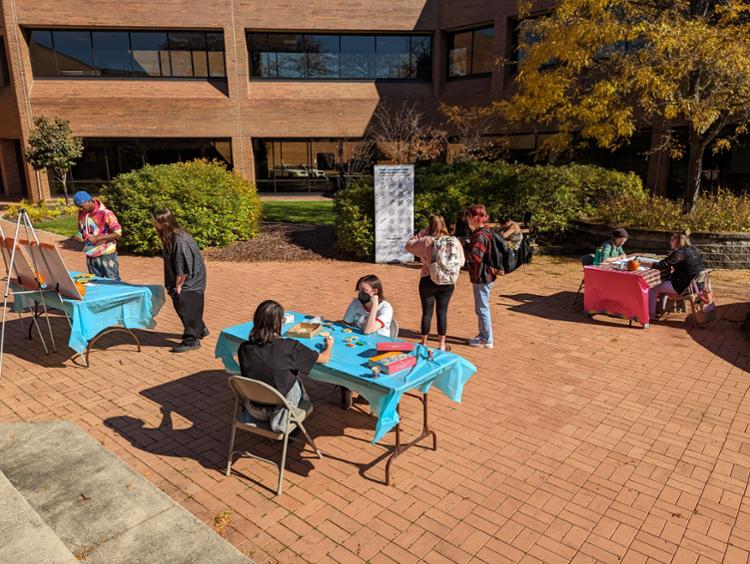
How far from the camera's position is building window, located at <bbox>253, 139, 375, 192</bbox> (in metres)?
27.1

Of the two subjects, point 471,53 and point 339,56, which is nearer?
point 471,53

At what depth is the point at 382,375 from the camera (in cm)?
436

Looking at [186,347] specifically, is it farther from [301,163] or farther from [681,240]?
[301,163]

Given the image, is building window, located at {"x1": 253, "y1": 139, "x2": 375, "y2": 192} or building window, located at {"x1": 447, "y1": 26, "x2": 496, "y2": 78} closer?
building window, located at {"x1": 447, "y1": 26, "x2": 496, "y2": 78}

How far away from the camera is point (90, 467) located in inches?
181

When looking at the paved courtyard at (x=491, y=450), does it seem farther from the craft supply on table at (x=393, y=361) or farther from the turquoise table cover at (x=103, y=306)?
the craft supply on table at (x=393, y=361)

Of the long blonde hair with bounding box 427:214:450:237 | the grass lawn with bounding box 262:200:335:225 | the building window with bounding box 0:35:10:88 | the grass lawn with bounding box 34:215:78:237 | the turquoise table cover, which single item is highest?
the building window with bounding box 0:35:10:88

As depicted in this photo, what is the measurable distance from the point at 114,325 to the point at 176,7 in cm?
2225

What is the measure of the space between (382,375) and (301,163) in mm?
24445

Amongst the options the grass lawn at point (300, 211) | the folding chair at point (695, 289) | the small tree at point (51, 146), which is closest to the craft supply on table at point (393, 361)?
the folding chair at point (695, 289)

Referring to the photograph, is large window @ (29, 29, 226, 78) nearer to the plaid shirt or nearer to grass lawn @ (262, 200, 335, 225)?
grass lawn @ (262, 200, 335, 225)

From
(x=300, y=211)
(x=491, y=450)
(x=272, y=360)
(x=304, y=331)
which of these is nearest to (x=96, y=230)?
(x=304, y=331)

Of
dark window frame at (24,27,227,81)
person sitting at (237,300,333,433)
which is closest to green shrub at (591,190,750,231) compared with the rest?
person sitting at (237,300,333,433)

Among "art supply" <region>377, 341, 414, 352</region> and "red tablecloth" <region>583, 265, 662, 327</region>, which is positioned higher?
"art supply" <region>377, 341, 414, 352</region>
